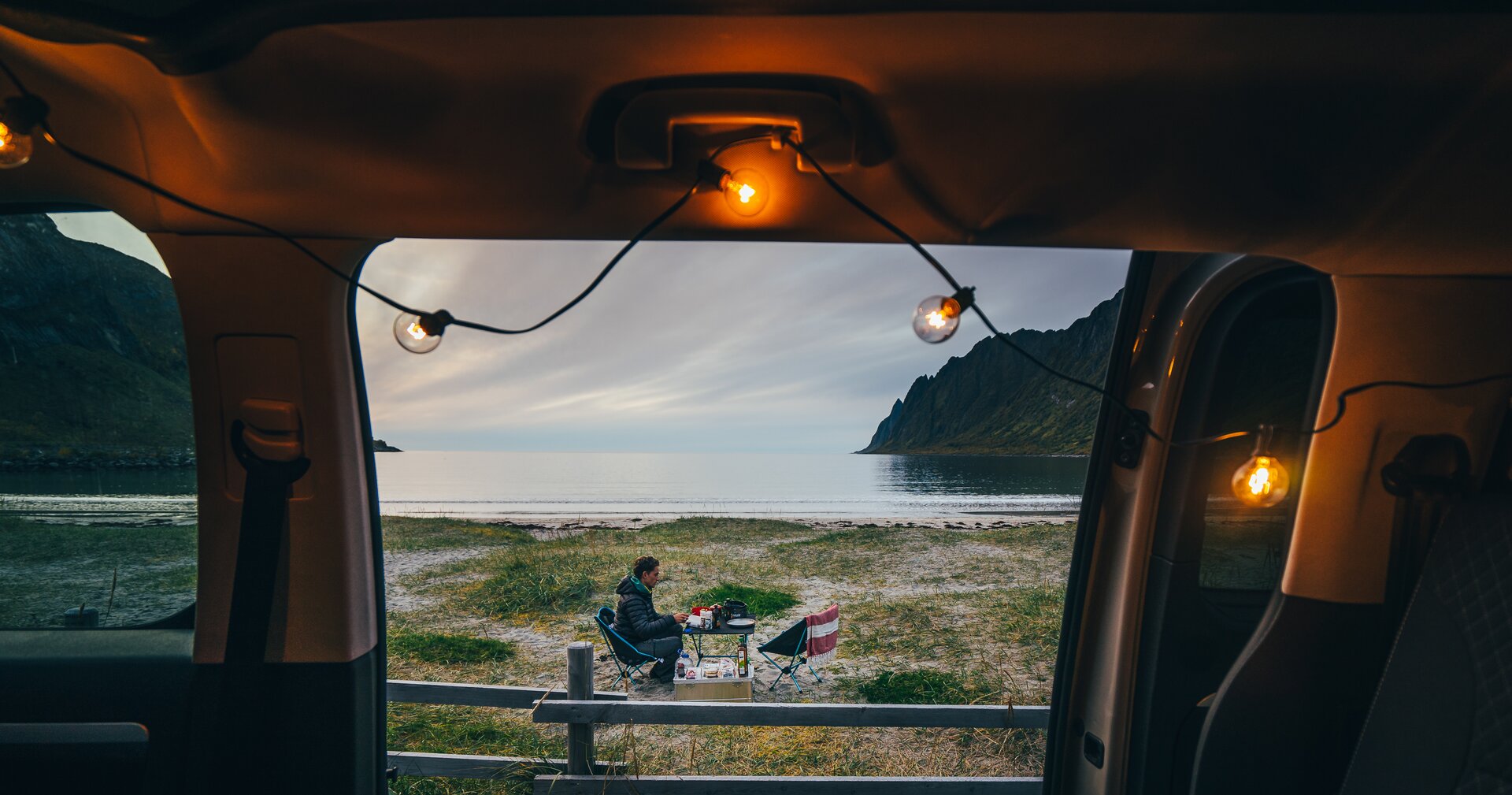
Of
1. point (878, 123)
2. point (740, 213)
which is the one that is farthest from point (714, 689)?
point (878, 123)

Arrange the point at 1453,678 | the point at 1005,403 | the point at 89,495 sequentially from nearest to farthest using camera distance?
the point at 1453,678 → the point at 89,495 → the point at 1005,403

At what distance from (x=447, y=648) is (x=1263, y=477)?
940cm

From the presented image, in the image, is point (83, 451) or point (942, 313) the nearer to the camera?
point (942, 313)

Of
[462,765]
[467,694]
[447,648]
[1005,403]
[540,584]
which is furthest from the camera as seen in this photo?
[1005,403]

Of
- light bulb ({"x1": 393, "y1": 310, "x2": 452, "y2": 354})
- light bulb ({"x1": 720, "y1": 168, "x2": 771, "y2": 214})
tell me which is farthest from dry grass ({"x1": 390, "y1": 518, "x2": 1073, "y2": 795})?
light bulb ({"x1": 720, "y1": 168, "x2": 771, "y2": 214})

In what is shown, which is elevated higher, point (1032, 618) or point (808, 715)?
point (808, 715)

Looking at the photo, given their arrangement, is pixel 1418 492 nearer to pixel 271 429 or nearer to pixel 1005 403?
pixel 271 429

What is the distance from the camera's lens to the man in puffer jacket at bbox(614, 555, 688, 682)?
603 centimetres

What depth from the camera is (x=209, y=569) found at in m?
1.57

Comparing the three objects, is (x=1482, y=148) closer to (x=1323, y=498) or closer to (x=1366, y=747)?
(x=1323, y=498)

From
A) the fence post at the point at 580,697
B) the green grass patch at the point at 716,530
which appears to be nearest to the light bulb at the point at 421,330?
the fence post at the point at 580,697

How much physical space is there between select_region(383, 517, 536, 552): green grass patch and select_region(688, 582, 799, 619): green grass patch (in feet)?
23.8

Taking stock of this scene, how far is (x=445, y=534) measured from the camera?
17422 millimetres

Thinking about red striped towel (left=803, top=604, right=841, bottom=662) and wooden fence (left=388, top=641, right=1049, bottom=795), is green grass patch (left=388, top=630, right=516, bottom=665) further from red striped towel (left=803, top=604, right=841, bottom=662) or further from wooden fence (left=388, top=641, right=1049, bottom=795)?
wooden fence (left=388, top=641, right=1049, bottom=795)
